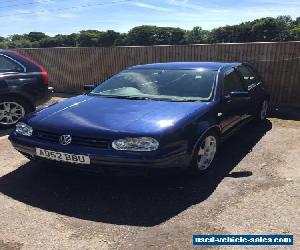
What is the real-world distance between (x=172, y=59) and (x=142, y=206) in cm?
721

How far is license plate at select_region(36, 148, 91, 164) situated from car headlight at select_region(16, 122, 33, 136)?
0.31m

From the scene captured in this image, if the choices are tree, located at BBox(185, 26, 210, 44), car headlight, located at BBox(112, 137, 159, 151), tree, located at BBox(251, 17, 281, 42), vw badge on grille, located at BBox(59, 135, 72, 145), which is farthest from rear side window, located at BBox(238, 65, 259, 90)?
tree, located at BBox(185, 26, 210, 44)

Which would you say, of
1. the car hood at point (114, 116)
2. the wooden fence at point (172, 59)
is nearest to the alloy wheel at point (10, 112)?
the car hood at point (114, 116)

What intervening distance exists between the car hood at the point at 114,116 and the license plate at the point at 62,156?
250 mm

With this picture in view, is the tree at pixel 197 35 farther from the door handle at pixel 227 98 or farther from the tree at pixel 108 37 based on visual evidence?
the door handle at pixel 227 98

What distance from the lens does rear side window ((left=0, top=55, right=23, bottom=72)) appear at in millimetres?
7492

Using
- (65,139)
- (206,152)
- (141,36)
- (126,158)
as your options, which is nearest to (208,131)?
(206,152)

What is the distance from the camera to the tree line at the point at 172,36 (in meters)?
95.4

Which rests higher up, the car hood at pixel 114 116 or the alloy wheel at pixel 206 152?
the car hood at pixel 114 116

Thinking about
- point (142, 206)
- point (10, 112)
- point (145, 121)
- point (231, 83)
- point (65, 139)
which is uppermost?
point (231, 83)

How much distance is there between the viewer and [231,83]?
595 cm

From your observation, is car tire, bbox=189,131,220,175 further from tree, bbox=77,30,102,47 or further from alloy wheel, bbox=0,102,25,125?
tree, bbox=77,30,102,47

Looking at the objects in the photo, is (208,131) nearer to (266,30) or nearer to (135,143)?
(135,143)

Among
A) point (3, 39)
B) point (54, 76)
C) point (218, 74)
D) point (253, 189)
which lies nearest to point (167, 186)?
point (253, 189)
